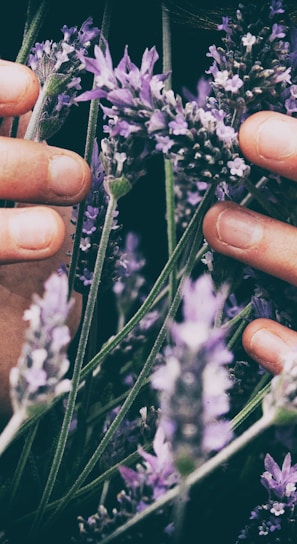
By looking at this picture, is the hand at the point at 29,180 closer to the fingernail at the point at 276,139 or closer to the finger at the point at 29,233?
the finger at the point at 29,233

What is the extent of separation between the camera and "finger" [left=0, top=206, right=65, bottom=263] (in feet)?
1.85

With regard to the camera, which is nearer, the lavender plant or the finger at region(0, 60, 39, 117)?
the lavender plant

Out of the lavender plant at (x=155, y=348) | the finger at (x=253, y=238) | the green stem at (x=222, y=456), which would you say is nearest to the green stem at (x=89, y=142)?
the lavender plant at (x=155, y=348)

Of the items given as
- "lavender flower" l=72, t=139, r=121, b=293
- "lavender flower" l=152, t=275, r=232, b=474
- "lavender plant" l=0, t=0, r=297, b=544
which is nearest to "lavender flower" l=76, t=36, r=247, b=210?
"lavender plant" l=0, t=0, r=297, b=544

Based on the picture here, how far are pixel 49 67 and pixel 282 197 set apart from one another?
228 millimetres

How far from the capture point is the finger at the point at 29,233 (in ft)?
1.85

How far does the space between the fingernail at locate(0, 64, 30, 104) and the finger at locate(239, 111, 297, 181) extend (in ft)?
0.61

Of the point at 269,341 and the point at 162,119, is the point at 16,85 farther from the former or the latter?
the point at 269,341

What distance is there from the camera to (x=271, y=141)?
1.63ft

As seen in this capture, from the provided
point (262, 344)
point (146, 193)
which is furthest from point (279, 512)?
point (146, 193)

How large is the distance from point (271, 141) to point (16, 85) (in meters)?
0.21

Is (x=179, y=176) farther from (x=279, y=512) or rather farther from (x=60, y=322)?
(x=60, y=322)

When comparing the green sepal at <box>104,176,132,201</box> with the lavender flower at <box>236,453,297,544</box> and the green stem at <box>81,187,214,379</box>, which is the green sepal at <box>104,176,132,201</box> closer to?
the green stem at <box>81,187,214,379</box>

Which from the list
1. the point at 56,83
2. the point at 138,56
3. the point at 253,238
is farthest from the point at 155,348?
the point at 138,56
